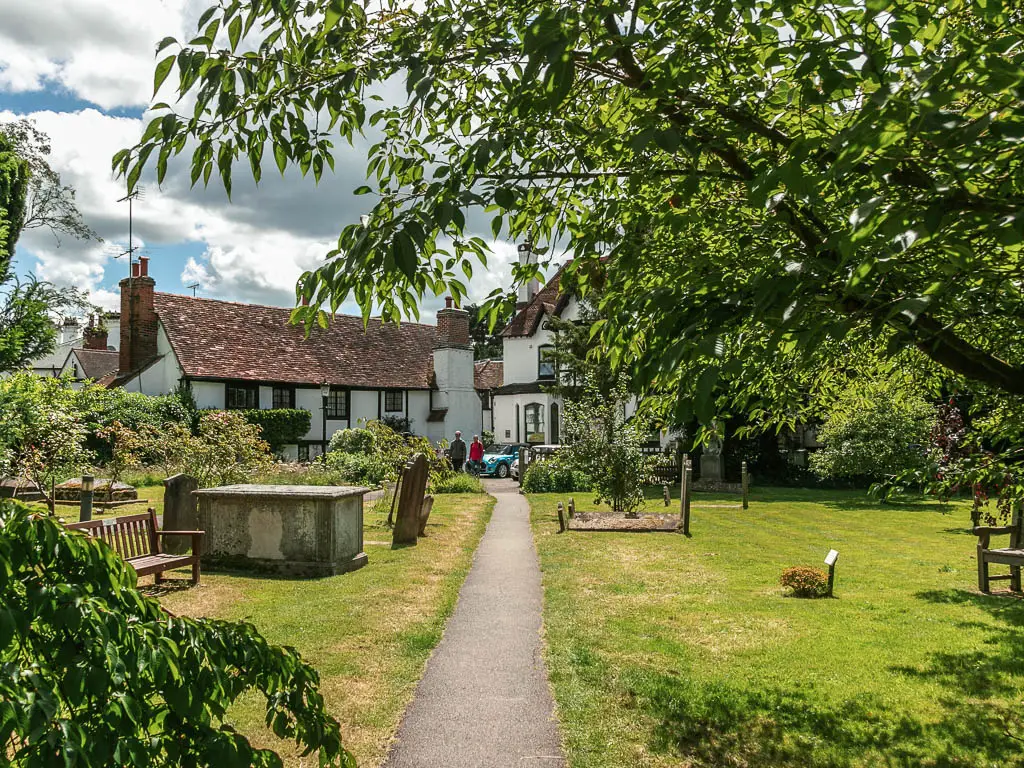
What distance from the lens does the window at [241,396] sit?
34.4 meters

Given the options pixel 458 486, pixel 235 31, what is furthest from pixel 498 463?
pixel 235 31

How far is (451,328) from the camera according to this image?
41844 mm

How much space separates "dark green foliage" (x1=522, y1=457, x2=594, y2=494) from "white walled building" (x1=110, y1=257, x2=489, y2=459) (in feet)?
28.4

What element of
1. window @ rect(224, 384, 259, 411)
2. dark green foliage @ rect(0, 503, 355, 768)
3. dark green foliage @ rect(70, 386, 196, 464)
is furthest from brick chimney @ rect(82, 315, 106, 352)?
dark green foliage @ rect(0, 503, 355, 768)

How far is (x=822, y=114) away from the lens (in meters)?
3.85

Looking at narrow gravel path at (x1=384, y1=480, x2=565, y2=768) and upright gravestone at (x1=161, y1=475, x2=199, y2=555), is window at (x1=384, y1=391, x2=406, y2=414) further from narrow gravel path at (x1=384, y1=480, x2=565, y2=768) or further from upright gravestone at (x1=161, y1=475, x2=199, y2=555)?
narrow gravel path at (x1=384, y1=480, x2=565, y2=768)

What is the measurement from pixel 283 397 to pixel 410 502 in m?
24.6

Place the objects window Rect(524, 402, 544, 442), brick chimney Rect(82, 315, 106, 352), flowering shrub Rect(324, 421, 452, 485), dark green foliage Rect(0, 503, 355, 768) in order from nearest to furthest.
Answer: dark green foliage Rect(0, 503, 355, 768) → flowering shrub Rect(324, 421, 452, 485) → window Rect(524, 402, 544, 442) → brick chimney Rect(82, 315, 106, 352)

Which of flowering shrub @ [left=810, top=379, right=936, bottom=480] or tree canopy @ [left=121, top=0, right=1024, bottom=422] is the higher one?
tree canopy @ [left=121, top=0, right=1024, bottom=422]

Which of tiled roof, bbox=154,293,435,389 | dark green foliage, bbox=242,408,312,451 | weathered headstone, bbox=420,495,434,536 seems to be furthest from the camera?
tiled roof, bbox=154,293,435,389

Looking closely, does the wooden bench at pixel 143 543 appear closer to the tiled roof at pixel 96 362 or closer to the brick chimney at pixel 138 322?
the brick chimney at pixel 138 322

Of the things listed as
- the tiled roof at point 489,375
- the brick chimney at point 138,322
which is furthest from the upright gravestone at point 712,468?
the brick chimney at point 138,322

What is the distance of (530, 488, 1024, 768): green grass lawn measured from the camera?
17.6ft

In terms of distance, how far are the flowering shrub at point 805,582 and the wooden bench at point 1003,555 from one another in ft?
7.57
